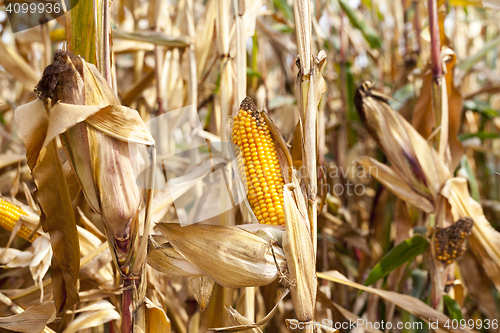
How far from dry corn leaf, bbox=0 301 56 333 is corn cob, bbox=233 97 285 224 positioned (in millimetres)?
616

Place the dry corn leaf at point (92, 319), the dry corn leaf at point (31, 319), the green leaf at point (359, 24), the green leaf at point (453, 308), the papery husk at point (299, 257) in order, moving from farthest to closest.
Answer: the green leaf at point (359, 24)
the green leaf at point (453, 308)
the dry corn leaf at point (92, 319)
the dry corn leaf at point (31, 319)
the papery husk at point (299, 257)

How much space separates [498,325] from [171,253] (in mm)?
1683

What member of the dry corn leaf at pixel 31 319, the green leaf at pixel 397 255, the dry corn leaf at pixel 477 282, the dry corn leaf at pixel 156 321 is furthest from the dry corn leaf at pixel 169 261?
the dry corn leaf at pixel 477 282

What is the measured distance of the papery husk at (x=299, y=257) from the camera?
800 mm

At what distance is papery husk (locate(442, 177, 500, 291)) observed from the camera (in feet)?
4.39

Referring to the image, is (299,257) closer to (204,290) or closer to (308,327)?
(308,327)

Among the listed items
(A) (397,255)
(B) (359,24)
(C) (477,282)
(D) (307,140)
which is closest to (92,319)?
(D) (307,140)

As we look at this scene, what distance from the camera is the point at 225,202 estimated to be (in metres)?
1.25

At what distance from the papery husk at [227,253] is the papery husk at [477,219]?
2.86 ft

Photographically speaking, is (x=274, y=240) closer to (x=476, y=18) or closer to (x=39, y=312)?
(x=39, y=312)

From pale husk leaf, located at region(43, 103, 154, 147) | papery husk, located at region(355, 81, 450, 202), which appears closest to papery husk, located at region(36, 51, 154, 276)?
pale husk leaf, located at region(43, 103, 154, 147)

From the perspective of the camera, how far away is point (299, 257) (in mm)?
810

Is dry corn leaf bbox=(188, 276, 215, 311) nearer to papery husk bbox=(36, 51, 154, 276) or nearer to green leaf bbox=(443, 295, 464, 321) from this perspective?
papery husk bbox=(36, 51, 154, 276)

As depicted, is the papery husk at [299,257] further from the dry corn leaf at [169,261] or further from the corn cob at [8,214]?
the corn cob at [8,214]
